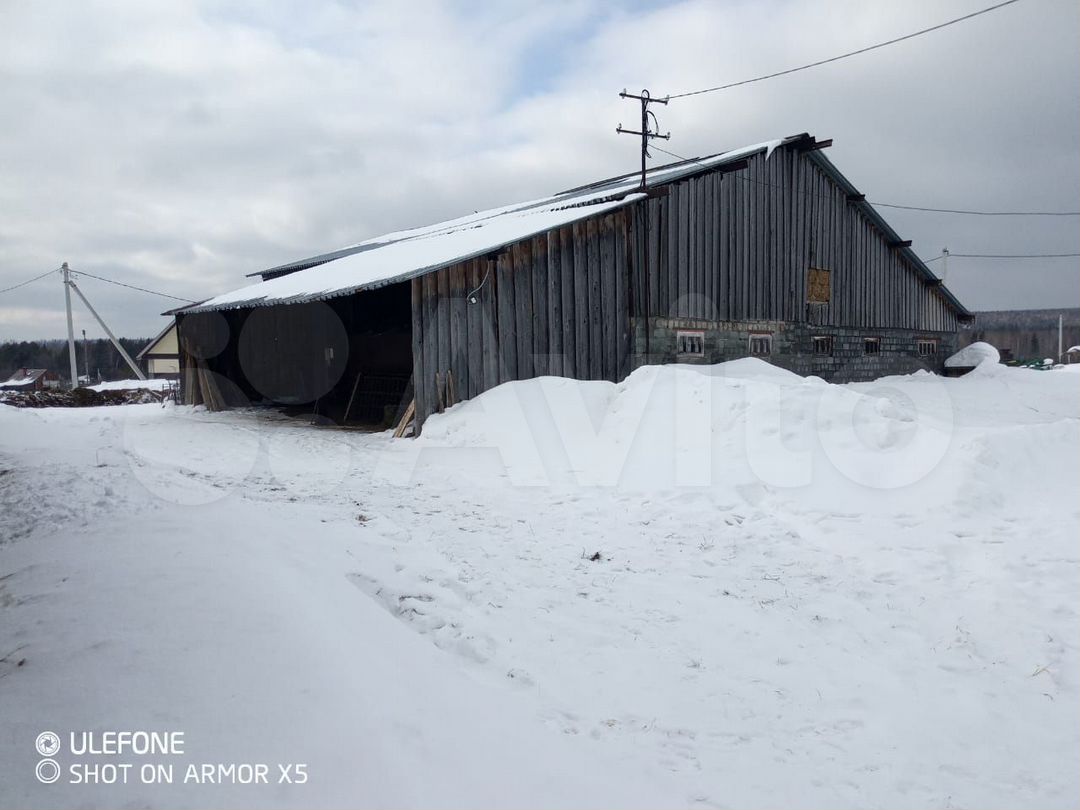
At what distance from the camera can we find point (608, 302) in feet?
49.4

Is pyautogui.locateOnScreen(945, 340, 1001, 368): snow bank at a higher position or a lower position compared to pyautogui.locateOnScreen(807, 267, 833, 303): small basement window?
lower

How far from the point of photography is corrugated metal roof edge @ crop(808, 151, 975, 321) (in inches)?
762

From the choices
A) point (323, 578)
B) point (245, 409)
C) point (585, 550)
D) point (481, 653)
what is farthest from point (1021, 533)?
point (245, 409)

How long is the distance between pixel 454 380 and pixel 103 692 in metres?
9.97

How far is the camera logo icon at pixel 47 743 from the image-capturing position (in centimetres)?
273

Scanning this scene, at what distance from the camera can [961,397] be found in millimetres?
18094

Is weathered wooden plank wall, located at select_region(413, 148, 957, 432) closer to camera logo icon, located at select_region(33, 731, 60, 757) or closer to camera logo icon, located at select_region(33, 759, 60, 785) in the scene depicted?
camera logo icon, located at select_region(33, 731, 60, 757)

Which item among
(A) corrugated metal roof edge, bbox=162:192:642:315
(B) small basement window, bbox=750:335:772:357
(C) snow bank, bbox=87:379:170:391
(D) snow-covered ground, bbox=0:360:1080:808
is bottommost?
(D) snow-covered ground, bbox=0:360:1080:808

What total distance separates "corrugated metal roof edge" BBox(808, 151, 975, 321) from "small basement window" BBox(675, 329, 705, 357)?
7.03 m

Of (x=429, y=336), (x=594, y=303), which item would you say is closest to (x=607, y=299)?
(x=594, y=303)

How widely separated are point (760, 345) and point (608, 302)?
5.70m

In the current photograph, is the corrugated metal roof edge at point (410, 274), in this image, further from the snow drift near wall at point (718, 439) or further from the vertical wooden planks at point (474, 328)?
the snow drift near wall at point (718, 439)

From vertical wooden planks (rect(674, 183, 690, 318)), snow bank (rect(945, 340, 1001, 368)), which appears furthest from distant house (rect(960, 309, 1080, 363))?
vertical wooden planks (rect(674, 183, 690, 318))

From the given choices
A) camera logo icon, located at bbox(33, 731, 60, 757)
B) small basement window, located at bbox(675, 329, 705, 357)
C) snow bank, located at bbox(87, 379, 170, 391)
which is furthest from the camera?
snow bank, located at bbox(87, 379, 170, 391)
